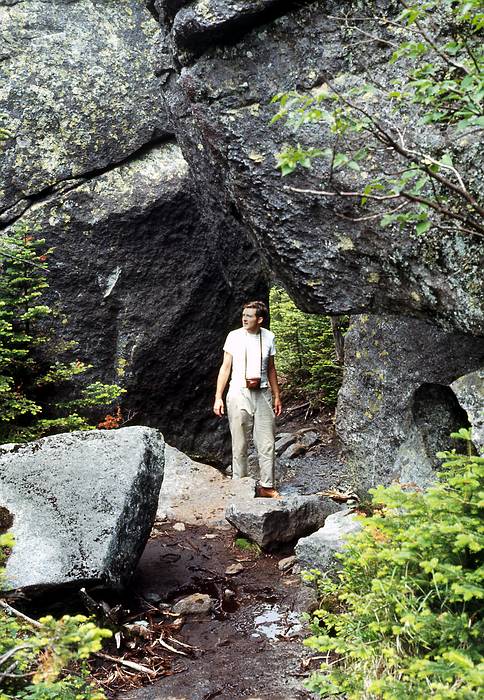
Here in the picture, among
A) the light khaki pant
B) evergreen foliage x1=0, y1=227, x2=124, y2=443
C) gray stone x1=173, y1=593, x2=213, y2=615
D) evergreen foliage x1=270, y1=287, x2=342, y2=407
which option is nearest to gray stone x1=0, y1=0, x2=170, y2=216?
evergreen foliage x1=0, y1=227, x2=124, y2=443

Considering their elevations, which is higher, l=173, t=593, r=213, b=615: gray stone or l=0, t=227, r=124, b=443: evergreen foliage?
l=0, t=227, r=124, b=443: evergreen foliage

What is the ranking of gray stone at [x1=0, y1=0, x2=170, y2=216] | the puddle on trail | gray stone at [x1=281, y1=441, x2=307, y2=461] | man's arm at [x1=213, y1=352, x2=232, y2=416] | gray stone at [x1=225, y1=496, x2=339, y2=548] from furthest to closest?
gray stone at [x1=281, y1=441, x2=307, y2=461]
gray stone at [x1=0, y1=0, x2=170, y2=216]
man's arm at [x1=213, y1=352, x2=232, y2=416]
gray stone at [x1=225, y1=496, x2=339, y2=548]
the puddle on trail

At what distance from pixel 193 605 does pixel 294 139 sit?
4298 mm

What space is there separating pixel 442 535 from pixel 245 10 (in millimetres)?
4862

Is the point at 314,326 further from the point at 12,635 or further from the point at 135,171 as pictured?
the point at 12,635

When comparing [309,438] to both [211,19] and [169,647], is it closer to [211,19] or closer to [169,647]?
[169,647]

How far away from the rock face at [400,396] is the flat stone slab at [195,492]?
6.00ft

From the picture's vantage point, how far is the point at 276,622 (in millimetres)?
5738

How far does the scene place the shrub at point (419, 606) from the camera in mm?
3068

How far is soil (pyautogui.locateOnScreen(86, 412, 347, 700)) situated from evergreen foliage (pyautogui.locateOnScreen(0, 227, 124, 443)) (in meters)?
2.41

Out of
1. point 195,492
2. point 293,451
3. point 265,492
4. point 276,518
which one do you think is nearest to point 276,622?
point 276,518

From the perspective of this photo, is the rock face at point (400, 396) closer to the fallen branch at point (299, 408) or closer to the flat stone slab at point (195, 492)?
the flat stone slab at point (195, 492)

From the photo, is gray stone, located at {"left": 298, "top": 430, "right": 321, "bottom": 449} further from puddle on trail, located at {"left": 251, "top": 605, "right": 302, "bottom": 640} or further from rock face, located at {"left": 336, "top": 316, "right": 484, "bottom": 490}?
puddle on trail, located at {"left": 251, "top": 605, "right": 302, "bottom": 640}

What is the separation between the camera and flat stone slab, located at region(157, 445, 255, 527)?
891 cm
